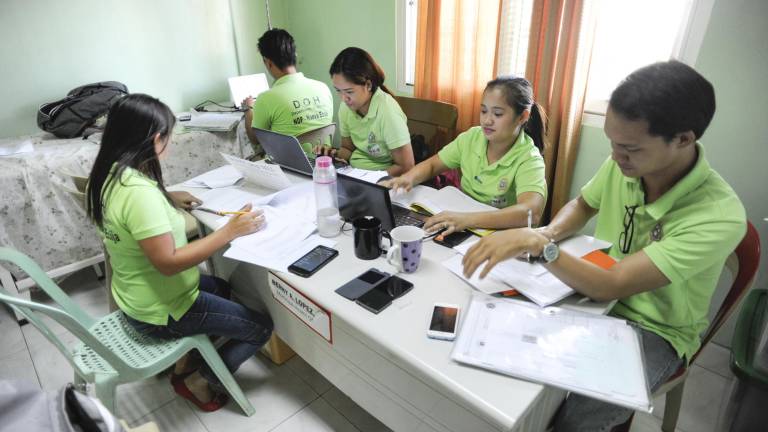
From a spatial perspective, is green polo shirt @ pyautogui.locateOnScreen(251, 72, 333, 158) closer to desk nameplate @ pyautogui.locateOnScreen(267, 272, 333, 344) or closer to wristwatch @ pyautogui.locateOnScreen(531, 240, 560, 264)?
desk nameplate @ pyautogui.locateOnScreen(267, 272, 333, 344)

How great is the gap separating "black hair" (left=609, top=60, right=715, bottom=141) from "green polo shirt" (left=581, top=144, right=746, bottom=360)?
0.46 feet

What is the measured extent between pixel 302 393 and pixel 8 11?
2.64m

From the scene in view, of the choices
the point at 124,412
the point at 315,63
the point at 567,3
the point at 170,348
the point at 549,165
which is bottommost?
the point at 124,412

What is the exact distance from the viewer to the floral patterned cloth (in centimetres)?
207

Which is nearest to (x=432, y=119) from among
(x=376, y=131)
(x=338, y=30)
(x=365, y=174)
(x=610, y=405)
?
(x=376, y=131)

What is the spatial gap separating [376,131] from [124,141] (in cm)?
107

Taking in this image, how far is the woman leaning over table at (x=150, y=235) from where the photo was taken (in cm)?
113

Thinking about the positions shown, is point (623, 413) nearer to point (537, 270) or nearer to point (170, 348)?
point (537, 270)

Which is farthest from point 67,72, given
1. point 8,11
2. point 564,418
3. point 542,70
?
point 564,418

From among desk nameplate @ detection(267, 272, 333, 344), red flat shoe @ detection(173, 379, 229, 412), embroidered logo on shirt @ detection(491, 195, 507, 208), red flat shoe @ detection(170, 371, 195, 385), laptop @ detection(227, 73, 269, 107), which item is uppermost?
laptop @ detection(227, 73, 269, 107)

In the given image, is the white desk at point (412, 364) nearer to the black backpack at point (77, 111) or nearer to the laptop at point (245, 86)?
the black backpack at point (77, 111)

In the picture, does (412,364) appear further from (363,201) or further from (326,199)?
(326,199)

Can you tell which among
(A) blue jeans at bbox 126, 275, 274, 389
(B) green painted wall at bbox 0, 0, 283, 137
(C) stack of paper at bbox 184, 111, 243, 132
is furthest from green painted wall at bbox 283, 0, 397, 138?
(A) blue jeans at bbox 126, 275, 274, 389

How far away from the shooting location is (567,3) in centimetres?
184
